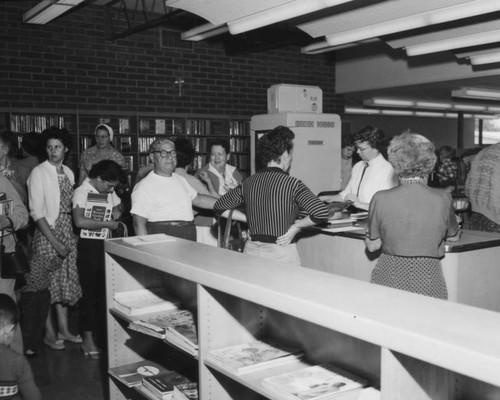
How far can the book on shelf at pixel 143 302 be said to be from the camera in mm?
2877

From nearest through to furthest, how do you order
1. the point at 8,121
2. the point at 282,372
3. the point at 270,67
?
the point at 282,372 → the point at 8,121 → the point at 270,67

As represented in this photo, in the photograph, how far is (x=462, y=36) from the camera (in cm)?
601

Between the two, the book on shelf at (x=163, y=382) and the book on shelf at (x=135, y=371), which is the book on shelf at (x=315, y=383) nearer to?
the book on shelf at (x=163, y=382)

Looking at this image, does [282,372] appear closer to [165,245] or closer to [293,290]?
[293,290]

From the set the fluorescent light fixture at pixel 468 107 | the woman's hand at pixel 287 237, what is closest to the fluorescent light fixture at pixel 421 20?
the woman's hand at pixel 287 237

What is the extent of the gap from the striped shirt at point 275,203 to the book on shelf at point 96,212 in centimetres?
117

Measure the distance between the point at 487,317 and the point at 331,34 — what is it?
5.08 meters

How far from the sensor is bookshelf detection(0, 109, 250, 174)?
7438 mm

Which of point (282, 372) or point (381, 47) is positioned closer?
point (282, 372)

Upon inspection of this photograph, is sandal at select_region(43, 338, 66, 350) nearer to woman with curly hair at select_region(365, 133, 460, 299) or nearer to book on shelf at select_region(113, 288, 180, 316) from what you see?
book on shelf at select_region(113, 288, 180, 316)

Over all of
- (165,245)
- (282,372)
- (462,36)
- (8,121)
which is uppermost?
(462,36)

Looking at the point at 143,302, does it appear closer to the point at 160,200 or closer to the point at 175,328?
the point at 175,328

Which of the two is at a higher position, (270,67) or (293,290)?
(270,67)

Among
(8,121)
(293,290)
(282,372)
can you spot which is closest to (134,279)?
(282,372)
